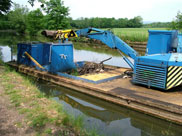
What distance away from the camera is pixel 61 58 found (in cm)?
949

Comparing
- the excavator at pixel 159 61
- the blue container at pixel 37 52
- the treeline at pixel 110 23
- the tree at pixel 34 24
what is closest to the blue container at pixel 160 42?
the excavator at pixel 159 61

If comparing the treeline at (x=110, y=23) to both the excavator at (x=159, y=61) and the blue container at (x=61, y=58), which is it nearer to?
the blue container at (x=61, y=58)

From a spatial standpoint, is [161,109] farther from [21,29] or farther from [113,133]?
[21,29]

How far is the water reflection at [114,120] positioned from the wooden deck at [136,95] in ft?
0.74

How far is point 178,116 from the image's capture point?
5.25 metres

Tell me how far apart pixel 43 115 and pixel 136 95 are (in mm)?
3254

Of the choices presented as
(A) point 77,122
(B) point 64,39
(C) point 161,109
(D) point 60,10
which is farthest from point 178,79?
(D) point 60,10

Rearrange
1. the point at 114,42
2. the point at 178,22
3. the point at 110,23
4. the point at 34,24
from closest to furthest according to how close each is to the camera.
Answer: the point at 114,42 → the point at 178,22 → the point at 34,24 → the point at 110,23

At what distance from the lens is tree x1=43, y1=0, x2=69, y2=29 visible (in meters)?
45.1

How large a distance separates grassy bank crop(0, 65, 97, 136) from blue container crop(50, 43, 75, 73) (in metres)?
2.74

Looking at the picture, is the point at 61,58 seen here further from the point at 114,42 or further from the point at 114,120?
the point at 114,120

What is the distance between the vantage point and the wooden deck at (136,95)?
5480 mm

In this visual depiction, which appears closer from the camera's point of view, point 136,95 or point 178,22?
point 136,95

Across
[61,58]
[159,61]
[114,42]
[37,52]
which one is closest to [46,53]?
[37,52]
